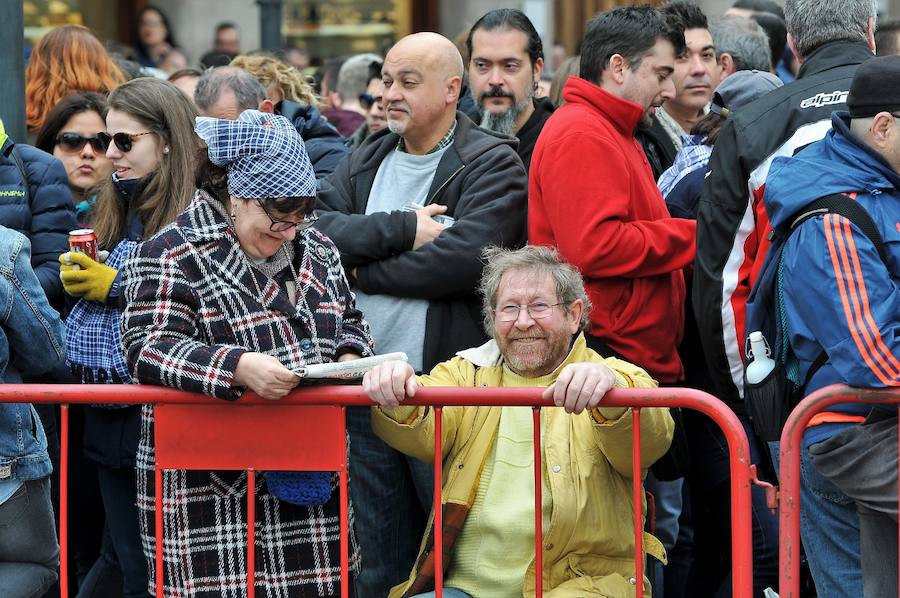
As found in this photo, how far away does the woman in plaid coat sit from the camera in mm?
3990

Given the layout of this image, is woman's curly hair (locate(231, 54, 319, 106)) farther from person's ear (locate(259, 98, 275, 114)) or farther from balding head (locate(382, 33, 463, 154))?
balding head (locate(382, 33, 463, 154))

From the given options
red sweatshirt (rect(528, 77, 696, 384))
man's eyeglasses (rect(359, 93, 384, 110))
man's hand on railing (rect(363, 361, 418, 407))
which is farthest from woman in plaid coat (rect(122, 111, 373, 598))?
man's eyeglasses (rect(359, 93, 384, 110))

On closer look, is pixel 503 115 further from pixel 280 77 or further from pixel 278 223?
pixel 278 223

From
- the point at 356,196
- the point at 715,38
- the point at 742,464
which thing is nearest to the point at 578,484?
the point at 742,464

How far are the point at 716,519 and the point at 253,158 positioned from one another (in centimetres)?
238

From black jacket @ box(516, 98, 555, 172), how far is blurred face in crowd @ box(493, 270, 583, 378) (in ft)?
5.32

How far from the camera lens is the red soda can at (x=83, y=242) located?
4969mm

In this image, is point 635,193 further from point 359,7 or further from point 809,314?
point 359,7

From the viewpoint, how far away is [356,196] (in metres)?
5.35

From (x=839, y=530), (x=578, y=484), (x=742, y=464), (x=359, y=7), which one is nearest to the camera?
(x=742, y=464)

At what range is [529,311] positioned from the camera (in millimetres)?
4473

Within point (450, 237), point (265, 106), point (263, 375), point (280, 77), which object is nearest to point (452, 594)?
point (263, 375)

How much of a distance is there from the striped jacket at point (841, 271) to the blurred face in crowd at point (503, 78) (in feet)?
7.41

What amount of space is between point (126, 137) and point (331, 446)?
5.70 feet
